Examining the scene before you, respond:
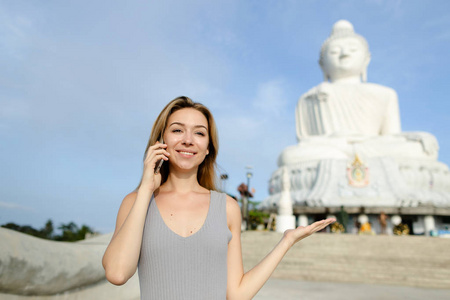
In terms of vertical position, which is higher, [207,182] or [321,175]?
[321,175]

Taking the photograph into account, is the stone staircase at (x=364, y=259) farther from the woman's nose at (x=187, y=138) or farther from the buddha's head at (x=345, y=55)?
the buddha's head at (x=345, y=55)

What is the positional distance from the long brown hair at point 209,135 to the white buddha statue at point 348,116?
18.0m

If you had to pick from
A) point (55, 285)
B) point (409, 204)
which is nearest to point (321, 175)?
point (409, 204)

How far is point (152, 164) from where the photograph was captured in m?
1.18

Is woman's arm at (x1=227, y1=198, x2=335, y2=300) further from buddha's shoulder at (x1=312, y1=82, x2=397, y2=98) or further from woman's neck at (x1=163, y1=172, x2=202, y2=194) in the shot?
buddha's shoulder at (x1=312, y1=82, x2=397, y2=98)

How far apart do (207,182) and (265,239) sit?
938cm

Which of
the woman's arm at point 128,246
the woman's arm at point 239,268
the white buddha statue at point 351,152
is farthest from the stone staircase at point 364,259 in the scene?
the woman's arm at point 128,246

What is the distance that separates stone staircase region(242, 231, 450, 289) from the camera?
695 cm

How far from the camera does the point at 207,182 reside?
1.53 meters

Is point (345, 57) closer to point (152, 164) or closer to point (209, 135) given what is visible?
point (209, 135)

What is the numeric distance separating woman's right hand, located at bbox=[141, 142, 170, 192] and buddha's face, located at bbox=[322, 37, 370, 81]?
72.6 ft

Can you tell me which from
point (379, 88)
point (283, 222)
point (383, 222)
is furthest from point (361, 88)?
point (283, 222)

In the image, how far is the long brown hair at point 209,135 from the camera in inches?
53.5

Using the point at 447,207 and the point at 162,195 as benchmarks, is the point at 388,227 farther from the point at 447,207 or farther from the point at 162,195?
the point at 162,195
